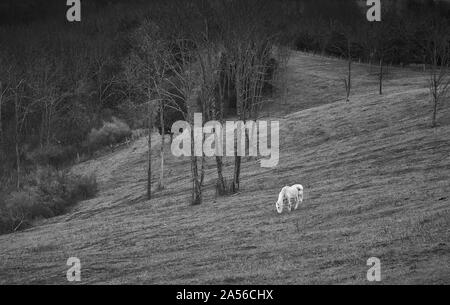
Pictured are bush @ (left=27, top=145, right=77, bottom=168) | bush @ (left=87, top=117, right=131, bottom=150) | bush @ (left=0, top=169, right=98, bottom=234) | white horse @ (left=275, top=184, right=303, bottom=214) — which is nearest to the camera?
white horse @ (left=275, top=184, right=303, bottom=214)

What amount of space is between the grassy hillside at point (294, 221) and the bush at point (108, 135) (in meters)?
21.6

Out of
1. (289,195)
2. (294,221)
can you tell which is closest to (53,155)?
(289,195)

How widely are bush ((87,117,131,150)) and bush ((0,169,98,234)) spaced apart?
25182 millimetres

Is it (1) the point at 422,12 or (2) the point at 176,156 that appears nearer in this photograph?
(2) the point at 176,156

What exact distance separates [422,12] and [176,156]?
8762cm

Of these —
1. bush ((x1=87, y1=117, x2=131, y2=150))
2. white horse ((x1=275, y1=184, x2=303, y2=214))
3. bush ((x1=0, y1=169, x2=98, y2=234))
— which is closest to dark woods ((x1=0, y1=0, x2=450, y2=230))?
bush ((x1=87, y1=117, x2=131, y2=150))

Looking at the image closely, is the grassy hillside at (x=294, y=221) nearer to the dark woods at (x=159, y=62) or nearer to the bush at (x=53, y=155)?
the dark woods at (x=159, y=62)

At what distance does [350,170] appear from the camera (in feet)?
147

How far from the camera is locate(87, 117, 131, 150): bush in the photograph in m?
90.9

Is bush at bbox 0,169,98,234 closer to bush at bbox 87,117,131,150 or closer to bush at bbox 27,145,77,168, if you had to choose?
bush at bbox 27,145,77,168

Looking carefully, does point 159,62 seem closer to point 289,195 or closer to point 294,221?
point 289,195

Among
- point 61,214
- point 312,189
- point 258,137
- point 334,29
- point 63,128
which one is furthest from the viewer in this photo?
point 334,29
